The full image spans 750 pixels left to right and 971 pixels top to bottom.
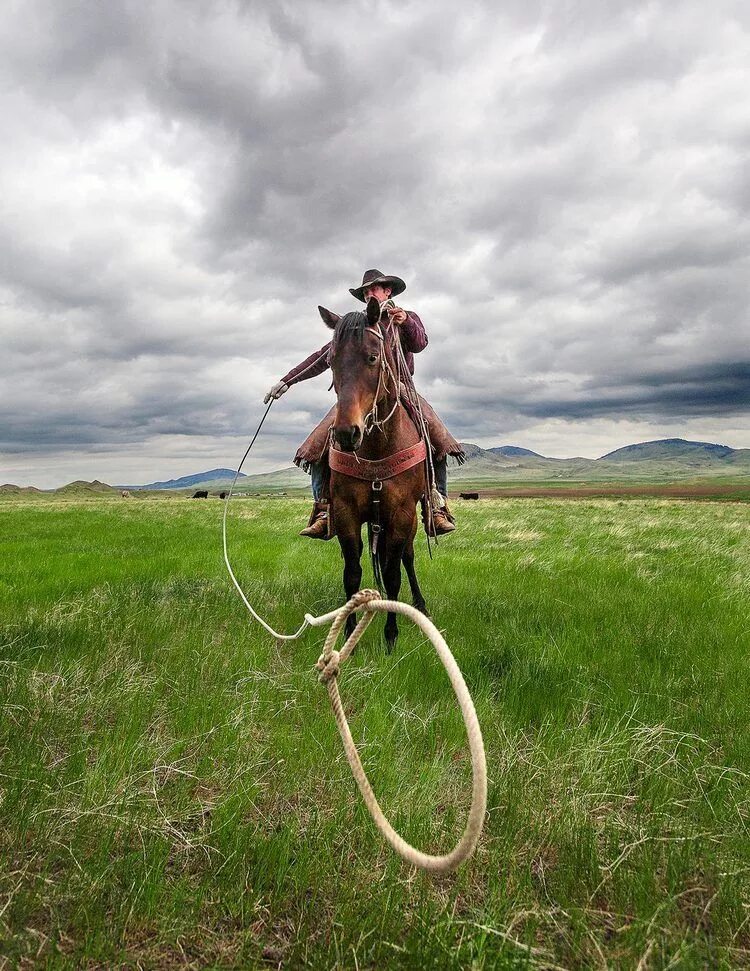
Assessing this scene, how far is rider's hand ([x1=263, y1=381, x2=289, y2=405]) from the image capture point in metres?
6.82

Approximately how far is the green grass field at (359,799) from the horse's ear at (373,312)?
321 cm

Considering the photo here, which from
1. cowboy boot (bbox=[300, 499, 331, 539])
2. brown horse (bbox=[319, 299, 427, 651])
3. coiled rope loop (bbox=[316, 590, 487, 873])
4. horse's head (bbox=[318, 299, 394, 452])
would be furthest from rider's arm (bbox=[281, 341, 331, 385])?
coiled rope loop (bbox=[316, 590, 487, 873])

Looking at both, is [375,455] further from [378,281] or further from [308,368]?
[378,281]

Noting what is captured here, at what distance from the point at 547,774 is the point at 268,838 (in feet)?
5.49

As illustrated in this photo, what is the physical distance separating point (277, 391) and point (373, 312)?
2.49 metres

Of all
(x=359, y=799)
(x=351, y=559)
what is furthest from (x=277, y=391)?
(x=359, y=799)

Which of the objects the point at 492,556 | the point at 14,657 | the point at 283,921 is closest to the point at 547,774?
the point at 283,921

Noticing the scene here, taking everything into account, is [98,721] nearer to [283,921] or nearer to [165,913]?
[165,913]

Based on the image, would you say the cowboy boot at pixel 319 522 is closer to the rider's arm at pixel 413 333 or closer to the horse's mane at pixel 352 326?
the rider's arm at pixel 413 333

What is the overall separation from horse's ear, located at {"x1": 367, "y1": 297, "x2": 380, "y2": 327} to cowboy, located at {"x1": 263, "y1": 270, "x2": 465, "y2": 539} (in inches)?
55.7

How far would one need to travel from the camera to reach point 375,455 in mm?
5961

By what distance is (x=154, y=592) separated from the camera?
835cm

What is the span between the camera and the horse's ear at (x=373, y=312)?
467 centimetres

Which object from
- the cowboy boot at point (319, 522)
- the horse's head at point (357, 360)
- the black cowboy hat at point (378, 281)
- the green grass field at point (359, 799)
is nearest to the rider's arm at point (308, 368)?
the black cowboy hat at point (378, 281)
